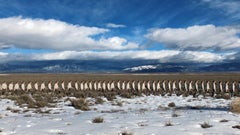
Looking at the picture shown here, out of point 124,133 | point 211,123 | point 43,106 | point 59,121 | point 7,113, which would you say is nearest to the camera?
point 124,133

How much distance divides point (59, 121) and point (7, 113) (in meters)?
4.96

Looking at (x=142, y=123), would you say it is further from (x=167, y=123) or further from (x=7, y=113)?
(x=7, y=113)

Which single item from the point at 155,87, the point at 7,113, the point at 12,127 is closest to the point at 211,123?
the point at 12,127

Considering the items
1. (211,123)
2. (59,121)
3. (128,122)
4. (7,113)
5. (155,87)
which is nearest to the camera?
(211,123)

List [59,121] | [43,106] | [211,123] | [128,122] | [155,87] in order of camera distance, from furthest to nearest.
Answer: [155,87] → [43,106] → [59,121] → [128,122] → [211,123]

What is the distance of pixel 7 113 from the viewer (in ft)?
54.0

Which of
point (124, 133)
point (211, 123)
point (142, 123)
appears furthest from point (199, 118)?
point (124, 133)

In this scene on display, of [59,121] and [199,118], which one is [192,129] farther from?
[59,121]

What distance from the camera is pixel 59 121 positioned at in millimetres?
12531

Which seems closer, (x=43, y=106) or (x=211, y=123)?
(x=211, y=123)

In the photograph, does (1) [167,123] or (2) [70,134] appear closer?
(2) [70,134]

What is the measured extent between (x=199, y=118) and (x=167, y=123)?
145 centimetres

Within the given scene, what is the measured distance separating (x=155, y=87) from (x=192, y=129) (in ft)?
83.5

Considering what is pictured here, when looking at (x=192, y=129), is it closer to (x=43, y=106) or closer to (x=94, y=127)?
(x=94, y=127)
